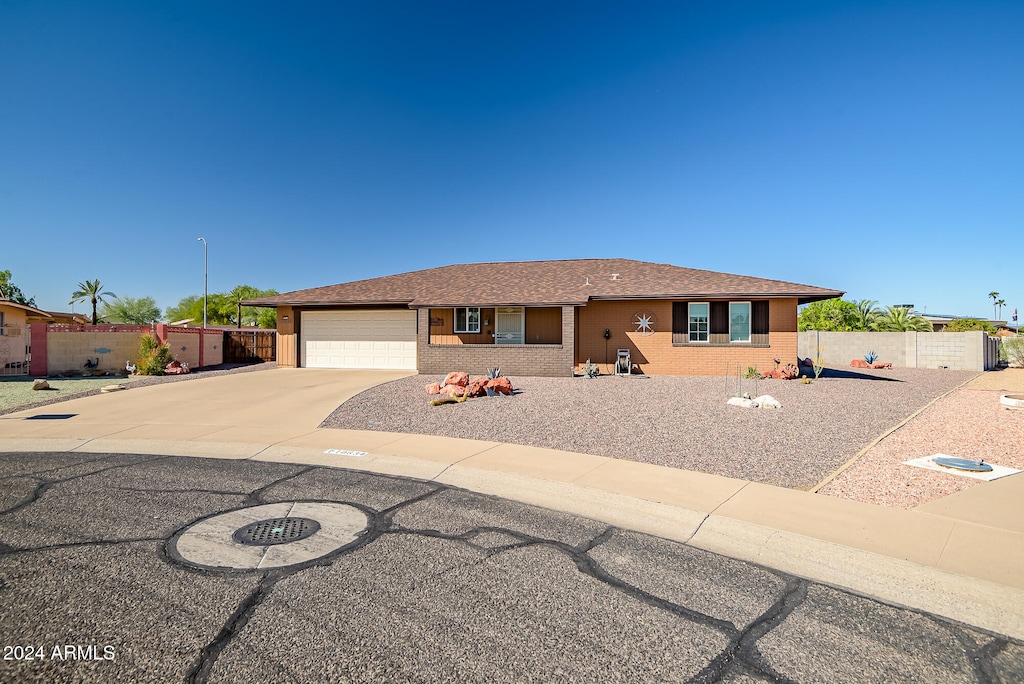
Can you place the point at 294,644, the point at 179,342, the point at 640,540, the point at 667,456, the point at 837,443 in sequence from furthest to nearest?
the point at 179,342 < the point at 837,443 < the point at 667,456 < the point at 640,540 < the point at 294,644

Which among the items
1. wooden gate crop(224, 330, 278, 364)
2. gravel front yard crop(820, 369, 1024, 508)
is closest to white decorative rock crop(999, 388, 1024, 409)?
gravel front yard crop(820, 369, 1024, 508)

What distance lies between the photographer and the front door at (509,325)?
20.9 meters

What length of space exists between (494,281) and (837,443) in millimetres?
16737

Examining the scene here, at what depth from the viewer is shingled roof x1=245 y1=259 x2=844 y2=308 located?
1831cm

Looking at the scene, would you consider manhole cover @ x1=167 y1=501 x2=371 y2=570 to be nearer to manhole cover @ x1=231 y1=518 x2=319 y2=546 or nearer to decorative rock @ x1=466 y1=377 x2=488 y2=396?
manhole cover @ x1=231 y1=518 x2=319 y2=546

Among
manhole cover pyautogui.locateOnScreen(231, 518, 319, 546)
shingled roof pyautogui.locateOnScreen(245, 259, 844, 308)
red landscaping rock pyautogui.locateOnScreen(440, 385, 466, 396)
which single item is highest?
shingled roof pyautogui.locateOnScreen(245, 259, 844, 308)

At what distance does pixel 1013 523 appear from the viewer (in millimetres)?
5066

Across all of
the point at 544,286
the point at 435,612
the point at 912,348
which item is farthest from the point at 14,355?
the point at 912,348

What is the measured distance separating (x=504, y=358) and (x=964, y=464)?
43.3 feet

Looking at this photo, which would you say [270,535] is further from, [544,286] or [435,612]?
[544,286]

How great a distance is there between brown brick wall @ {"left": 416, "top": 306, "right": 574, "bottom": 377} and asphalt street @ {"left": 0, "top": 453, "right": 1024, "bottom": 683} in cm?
1270

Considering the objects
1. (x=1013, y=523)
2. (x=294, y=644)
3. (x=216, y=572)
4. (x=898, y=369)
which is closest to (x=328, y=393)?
(x=216, y=572)

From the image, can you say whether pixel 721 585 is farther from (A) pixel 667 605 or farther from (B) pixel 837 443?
(B) pixel 837 443

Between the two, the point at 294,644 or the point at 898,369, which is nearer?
the point at 294,644
